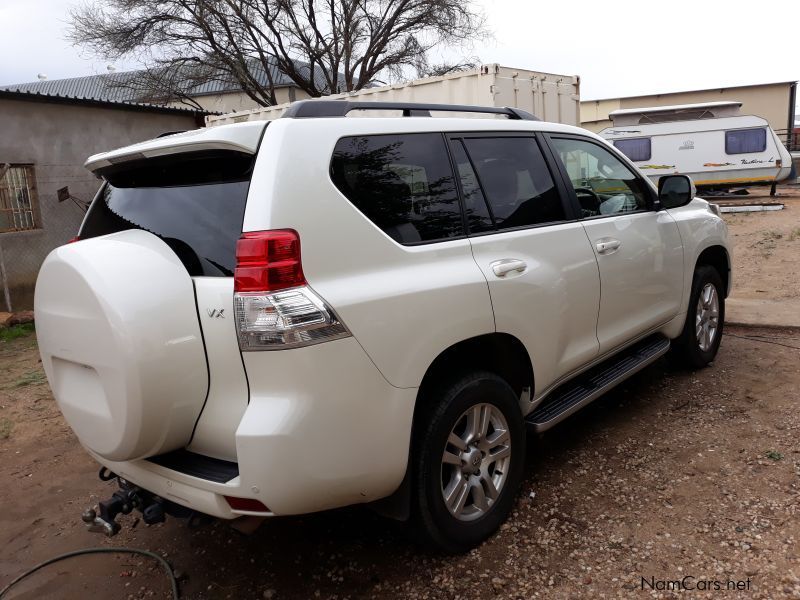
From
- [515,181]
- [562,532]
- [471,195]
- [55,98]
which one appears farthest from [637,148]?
[562,532]

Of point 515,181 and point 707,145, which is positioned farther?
point 707,145

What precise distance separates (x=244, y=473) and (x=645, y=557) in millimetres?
1724

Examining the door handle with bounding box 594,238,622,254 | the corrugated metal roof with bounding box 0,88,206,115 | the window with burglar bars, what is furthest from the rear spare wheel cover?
the corrugated metal roof with bounding box 0,88,206,115

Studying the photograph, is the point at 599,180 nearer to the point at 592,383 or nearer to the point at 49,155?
the point at 592,383

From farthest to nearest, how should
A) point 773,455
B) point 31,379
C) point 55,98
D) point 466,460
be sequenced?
1. point 55,98
2. point 31,379
3. point 773,455
4. point 466,460

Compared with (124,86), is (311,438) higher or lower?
lower

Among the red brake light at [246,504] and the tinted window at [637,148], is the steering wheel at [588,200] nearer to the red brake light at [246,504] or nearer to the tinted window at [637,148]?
the red brake light at [246,504]

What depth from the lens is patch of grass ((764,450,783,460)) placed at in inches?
134

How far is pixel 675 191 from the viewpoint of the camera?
13.8 feet

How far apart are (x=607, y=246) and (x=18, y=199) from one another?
381 inches

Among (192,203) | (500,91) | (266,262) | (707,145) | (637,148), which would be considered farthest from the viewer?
(637,148)

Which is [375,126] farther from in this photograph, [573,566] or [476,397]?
[573,566]

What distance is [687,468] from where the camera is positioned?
11.1 ft

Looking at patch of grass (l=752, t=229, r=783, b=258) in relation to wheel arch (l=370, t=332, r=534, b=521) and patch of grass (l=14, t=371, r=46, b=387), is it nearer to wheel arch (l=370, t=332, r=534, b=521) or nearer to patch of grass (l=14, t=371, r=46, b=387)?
wheel arch (l=370, t=332, r=534, b=521)
